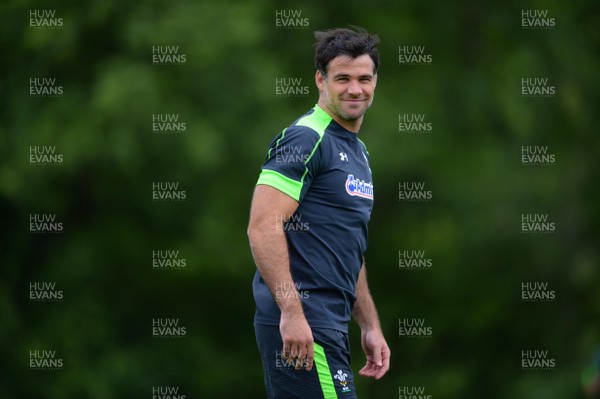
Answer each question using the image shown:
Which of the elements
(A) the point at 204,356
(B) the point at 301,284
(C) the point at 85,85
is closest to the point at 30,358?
(A) the point at 204,356

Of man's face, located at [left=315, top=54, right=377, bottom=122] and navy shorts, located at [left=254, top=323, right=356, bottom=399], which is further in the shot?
man's face, located at [left=315, top=54, right=377, bottom=122]

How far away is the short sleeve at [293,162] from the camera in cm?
468

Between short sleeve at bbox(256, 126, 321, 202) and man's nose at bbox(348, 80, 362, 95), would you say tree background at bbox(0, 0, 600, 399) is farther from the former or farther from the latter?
short sleeve at bbox(256, 126, 321, 202)

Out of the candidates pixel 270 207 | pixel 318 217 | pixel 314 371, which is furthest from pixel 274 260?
pixel 314 371

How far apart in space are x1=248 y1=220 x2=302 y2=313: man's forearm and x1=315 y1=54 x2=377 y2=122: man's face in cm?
67

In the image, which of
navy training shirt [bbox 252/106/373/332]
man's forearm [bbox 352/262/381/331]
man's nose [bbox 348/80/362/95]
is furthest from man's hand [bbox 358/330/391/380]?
man's nose [bbox 348/80/362/95]

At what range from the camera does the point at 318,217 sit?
482cm

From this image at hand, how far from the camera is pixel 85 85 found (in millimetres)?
15602

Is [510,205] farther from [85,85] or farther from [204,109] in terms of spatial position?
[85,85]

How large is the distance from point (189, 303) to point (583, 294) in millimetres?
5985

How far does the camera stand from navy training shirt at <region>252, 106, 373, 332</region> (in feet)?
15.5

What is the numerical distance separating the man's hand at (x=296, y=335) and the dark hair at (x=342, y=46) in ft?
3.96

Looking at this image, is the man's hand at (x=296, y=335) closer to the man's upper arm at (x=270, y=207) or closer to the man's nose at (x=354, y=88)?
the man's upper arm at (x=270, y=207)

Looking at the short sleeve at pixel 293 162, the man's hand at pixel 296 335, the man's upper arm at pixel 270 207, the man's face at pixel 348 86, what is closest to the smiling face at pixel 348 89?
the man's face at pixel 348 86
